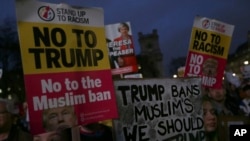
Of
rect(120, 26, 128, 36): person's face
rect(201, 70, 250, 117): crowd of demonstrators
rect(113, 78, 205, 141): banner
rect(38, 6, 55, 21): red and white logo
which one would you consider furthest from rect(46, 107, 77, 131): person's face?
rect(120, 26, 128, 36): person's face

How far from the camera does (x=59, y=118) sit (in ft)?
11.9

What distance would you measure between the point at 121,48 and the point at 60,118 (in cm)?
630

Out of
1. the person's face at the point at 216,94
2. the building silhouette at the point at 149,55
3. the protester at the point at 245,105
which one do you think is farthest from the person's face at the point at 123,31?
the building silhouette at the point at 149,55

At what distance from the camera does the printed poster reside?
9.84 meters

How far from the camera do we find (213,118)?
5.62m

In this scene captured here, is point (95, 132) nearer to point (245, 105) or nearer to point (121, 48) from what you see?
point (245, 105)

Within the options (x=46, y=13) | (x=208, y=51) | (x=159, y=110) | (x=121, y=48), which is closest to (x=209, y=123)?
(x=159, y=110)

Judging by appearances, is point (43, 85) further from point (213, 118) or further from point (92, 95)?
point (213, 118)

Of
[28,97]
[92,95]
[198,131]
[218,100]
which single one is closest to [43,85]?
[28,97]

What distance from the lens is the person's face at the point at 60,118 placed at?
3556 mm

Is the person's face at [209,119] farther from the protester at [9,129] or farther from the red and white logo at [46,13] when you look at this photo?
the red and white logo at [46,13]

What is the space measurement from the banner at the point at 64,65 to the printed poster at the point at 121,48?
18.9 ft

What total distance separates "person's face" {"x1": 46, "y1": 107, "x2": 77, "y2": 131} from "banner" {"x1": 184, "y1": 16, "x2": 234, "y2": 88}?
111 inches

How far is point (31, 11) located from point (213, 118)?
274cm
